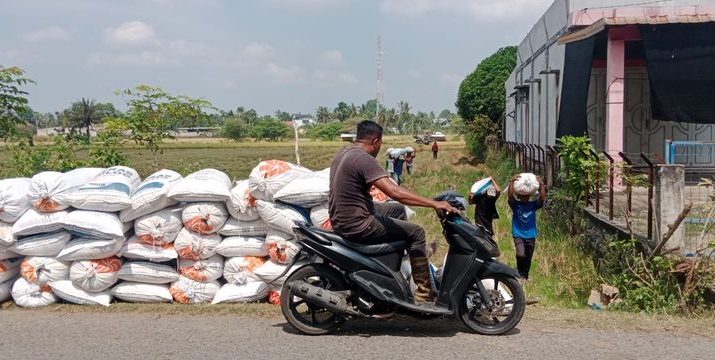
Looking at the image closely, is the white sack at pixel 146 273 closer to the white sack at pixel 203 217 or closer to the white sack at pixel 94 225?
the white sack at pixel 94 225

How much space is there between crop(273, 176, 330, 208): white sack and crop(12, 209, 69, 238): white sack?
6.54 feet

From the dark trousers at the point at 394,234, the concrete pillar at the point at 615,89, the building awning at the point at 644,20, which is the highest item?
the building awning at the point at 644,20

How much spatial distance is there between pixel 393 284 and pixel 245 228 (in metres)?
1.82

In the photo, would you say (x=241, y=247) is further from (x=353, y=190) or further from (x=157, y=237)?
(x=353, y=190)

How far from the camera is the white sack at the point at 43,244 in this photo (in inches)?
248

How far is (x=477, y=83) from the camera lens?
126 feet

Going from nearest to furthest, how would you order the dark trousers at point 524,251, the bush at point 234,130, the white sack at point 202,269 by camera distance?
1. the white sack at point 202,269
2. the dark trousers at point 524,251
3. the bush at point 234,130

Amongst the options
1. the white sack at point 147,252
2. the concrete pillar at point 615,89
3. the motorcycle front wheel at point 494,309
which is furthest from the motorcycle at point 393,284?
the concrete pillar at point 615,89

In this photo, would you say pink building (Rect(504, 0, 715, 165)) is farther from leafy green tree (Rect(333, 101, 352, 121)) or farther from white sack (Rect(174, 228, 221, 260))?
leafy green tree (Rect(333, 101, 352, 121))

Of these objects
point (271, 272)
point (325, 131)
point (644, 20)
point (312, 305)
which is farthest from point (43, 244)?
point (325, 131)

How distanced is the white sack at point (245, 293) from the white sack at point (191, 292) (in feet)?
0.31

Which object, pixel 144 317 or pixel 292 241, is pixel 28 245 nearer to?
pixel 144 317

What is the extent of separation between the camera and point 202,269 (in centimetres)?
641

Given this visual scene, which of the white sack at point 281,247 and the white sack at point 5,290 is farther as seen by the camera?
the white sack at point 5,290
